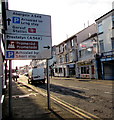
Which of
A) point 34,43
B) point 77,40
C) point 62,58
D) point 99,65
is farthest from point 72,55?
point 34,43

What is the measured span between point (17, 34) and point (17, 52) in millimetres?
752

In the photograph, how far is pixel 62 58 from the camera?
47.1m

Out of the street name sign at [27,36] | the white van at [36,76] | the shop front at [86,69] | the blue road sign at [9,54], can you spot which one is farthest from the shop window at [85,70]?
the blue road sign at [9,54]

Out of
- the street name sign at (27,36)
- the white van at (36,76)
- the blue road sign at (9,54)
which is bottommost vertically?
the white van at (36,76)

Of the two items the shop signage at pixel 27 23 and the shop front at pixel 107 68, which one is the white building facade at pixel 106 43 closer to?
the shop front at pixel 107 68

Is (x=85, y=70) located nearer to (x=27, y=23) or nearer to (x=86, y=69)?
(x=86, y=69)

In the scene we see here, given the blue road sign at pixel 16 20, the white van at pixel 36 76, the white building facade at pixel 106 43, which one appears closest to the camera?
the blue road sign at pixel 16 20

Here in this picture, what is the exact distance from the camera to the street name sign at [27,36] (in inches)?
233

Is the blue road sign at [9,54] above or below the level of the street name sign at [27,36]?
below

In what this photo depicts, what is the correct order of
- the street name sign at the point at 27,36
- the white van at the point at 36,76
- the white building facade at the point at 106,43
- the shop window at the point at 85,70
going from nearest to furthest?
the street name sign at the point at 27,36 < the white van at the point at 36,76 < the white building facade at the point at 106,43 < the shop window at the point at 85,70

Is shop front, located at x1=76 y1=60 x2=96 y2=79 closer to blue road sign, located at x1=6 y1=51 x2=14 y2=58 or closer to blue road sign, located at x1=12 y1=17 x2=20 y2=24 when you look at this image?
blue road sign, located at x1=12 y1=17 x2=20 y2=24

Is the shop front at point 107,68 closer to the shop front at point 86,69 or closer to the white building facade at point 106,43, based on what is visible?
the white building facade at point 106,43

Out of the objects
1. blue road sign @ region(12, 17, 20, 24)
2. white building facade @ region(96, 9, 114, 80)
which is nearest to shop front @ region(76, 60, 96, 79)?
white building facade @ region(96, 9, 114, 80)

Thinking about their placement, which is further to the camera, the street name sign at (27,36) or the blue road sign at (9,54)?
the street name sign at (27,36)
